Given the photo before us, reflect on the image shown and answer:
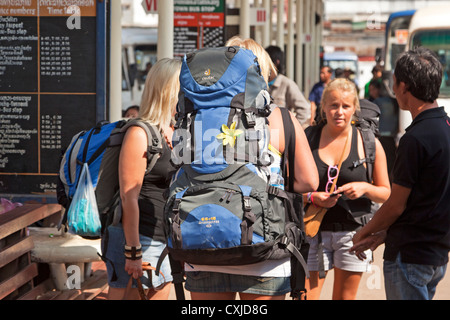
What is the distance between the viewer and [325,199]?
424 cm

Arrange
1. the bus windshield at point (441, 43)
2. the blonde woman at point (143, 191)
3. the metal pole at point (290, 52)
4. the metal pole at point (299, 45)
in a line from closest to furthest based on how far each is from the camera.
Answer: the blonde woman at point (143, 191) < the bus windshield at point (441, 43) < the metal pole at point (290, 52) < the metal pole at point (299, 45)

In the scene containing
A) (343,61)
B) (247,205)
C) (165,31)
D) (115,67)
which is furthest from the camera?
(343,61)

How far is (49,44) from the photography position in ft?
19.0

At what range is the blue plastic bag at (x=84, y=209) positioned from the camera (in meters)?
3.80

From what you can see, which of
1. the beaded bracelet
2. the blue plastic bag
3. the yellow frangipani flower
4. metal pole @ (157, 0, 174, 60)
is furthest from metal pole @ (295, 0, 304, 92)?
the yellow frangipani flower

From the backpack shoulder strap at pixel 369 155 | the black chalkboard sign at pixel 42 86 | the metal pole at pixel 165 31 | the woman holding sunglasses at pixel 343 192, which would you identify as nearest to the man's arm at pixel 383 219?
the woman holding sunglasses at pixel 343 192

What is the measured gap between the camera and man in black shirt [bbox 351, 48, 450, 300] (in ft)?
10.4

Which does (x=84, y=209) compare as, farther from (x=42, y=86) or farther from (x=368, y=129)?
(x=42, y=86)

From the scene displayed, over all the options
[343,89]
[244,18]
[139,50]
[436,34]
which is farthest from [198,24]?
[139,50]

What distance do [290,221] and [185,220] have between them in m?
0.46

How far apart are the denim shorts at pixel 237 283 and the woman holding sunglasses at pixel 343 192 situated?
52.7 inches

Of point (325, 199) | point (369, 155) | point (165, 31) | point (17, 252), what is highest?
point (165, 31)

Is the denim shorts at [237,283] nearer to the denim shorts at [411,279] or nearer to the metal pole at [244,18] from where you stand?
the denim shorts at [411,279]

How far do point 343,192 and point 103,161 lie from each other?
4.53 ft
